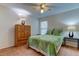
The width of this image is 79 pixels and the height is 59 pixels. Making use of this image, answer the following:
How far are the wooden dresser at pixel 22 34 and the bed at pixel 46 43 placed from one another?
0.34 feet

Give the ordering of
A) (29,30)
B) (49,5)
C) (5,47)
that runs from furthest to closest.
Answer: (29,30)
(5,47)
(49,5)

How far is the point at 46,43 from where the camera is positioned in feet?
5.42

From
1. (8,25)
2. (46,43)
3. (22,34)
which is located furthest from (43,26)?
(8,25)

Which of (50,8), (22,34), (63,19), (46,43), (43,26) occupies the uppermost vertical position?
(50,8)

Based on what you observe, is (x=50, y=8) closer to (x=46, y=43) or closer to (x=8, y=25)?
(x=46, y=43)

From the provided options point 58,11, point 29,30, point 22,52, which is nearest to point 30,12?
point 29,30

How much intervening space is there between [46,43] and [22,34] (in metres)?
0.52

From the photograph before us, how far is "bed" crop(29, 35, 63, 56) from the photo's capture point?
1555mm

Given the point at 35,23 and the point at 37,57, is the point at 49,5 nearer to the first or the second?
the point at 35,23

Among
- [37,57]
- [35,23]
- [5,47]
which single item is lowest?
[37,57]

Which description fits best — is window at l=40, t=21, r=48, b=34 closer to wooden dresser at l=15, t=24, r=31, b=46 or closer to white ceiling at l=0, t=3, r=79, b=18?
white ceiling at l=0, t=3, r=79, b=18

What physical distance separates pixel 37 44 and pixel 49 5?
81 centimetres

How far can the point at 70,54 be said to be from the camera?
147 cm

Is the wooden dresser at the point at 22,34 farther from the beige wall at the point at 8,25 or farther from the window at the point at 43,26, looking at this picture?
the window at the point at 43,26
